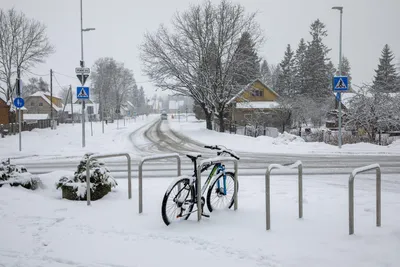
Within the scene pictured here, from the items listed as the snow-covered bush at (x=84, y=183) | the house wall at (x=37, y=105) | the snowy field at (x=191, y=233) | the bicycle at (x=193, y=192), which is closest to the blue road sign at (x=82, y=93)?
the snowy field at (x=191, y=233)

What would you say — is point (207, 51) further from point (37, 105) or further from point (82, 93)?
point (37, 105)

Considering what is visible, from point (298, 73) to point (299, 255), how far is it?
58945mm

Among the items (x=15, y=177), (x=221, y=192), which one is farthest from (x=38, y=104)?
(x=221, y=192)

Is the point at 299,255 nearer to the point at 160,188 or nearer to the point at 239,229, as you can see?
the point at 239,229

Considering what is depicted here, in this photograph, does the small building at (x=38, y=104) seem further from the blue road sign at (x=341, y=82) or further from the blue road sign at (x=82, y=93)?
the blue road sign at (x=341, y=82)

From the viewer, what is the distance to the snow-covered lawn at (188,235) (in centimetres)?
426

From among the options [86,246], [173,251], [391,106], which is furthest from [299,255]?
[391,106]

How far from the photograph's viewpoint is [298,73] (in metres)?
60.1

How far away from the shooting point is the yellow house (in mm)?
30717

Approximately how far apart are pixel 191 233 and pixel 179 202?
53cm

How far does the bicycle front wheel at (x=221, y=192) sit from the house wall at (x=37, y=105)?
8309cm

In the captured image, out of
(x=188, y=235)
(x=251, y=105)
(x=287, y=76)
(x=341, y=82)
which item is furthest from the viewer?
(x=287, y=76)

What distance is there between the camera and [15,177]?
23.8 feet

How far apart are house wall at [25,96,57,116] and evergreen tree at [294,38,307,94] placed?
54982 mm
